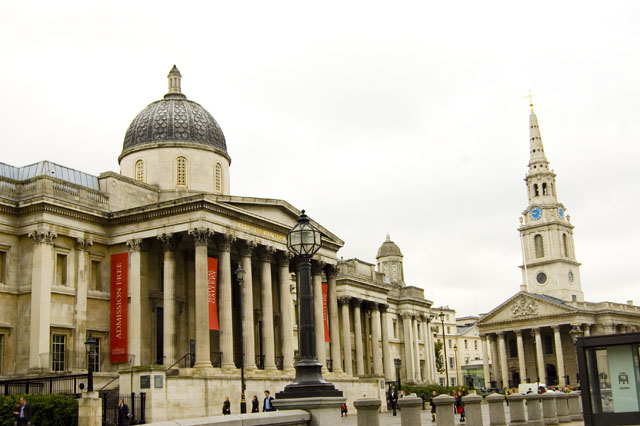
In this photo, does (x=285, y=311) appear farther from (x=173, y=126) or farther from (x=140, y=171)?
(x=173, y=126)

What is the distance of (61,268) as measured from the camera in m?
Answer: 37.3

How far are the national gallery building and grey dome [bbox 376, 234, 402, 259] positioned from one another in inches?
1653

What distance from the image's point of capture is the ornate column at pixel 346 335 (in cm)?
5156

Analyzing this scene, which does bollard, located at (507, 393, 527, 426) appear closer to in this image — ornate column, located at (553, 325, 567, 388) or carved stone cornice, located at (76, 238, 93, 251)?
carved stone cornice, located at (76, 238, 93, 251)

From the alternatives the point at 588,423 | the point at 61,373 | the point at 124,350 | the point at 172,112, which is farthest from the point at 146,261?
the point at 588,423

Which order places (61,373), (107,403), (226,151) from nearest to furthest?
(107,403), (61,373), (226,151)

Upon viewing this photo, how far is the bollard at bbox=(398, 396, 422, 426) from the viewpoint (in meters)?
21.9

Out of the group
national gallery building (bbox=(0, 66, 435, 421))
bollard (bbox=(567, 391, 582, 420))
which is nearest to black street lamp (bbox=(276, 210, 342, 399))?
national gallery building (bbox=(0, 66, 435, 421))

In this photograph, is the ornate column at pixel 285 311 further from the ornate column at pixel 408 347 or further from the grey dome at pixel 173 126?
the ornate column at pixel 408 347

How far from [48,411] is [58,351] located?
843 centimetres

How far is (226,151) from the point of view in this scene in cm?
4741

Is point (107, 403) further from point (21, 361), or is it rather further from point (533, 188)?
point (533, 188)

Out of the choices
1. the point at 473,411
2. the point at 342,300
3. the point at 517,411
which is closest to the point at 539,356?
the point at 342,300

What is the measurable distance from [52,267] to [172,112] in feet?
43.2
